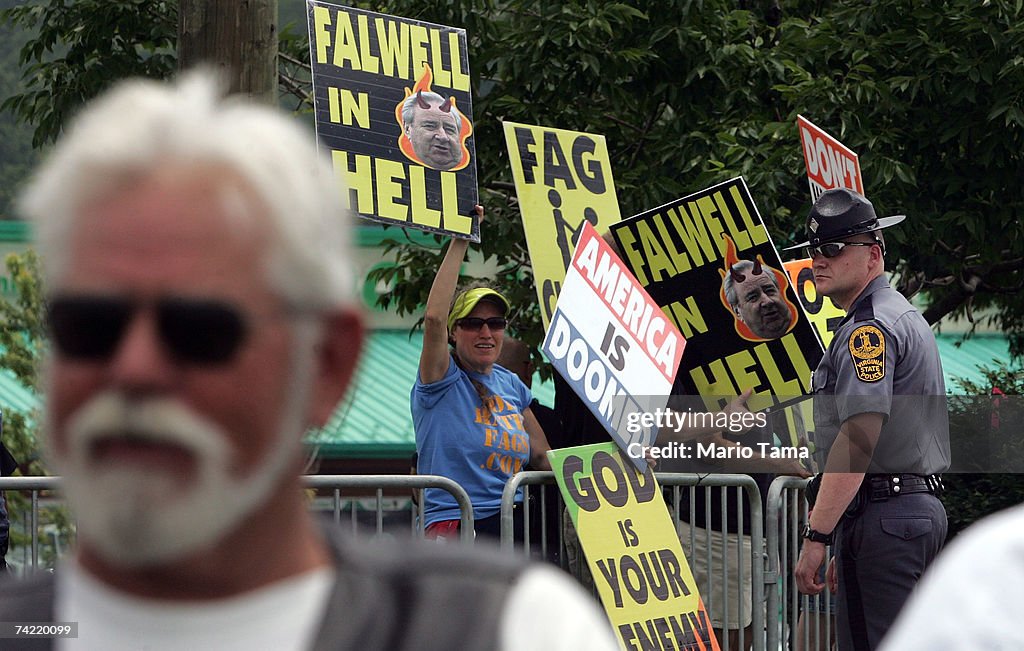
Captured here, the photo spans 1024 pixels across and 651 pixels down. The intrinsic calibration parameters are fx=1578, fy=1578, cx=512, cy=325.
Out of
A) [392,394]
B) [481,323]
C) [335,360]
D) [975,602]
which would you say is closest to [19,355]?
[392,394]

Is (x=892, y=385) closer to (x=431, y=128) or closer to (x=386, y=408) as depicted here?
(x=431, y=128)

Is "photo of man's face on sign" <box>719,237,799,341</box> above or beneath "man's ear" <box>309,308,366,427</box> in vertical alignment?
above

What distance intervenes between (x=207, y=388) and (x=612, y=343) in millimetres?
4650

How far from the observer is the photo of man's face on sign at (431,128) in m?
5.46

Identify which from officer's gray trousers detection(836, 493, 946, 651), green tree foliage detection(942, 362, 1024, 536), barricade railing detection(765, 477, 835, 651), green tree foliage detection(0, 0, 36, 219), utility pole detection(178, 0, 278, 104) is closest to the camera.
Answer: utility pole detection(178, 0, 278, 104)

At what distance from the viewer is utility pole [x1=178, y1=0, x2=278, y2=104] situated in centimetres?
491

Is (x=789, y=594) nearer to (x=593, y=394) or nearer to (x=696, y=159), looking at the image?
(x=593, y=394)

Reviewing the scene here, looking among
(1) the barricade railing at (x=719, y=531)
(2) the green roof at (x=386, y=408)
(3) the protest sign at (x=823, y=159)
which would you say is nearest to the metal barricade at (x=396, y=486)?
(1) the barricade railing at (x=719, y=531)

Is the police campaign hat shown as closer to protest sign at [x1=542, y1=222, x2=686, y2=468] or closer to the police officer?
the police officer

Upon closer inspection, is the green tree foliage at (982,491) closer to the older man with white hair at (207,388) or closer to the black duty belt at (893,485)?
the black duty belt at (893,485)

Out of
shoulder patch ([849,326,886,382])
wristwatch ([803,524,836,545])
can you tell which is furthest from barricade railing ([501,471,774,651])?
shoulder patch ([849,326,886,382])

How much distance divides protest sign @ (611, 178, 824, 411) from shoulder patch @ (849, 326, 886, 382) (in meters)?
0.78

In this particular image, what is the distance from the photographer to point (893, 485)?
514 cm

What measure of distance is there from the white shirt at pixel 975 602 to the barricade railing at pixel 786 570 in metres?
4.98
